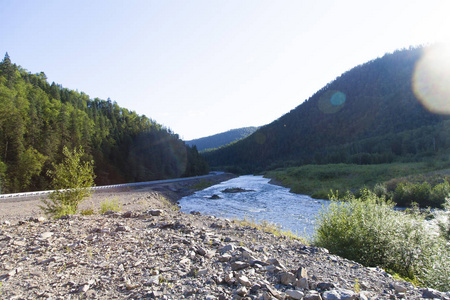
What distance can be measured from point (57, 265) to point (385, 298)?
Result: 727cm

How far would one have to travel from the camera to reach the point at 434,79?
122438mm

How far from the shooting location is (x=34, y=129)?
38.1 m

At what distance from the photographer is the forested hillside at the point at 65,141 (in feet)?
111

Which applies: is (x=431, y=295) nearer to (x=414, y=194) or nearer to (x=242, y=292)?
(x=242, y=292)

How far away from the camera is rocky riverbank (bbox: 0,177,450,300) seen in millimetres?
4730

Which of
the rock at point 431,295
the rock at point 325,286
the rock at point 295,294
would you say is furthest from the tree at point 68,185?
the rock at point 431,295

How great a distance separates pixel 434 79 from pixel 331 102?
2315 inches

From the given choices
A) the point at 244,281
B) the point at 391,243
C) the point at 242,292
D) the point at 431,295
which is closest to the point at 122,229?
the point at 244,281

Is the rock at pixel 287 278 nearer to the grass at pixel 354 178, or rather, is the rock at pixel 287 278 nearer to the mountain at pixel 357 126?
the grass at pixel 354 178

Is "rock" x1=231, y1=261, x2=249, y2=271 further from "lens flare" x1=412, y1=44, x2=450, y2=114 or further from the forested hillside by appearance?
"lens flare" x1=412, y1=44, x2=450, y2=114

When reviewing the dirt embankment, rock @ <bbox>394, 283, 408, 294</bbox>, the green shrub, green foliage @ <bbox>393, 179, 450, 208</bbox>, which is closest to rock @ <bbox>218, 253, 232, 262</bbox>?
rock @ <bbox>394, 283, 408, 294</bbox>

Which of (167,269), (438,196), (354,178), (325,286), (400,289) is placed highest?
(167,269)

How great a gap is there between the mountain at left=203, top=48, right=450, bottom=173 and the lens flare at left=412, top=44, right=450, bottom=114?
8.84ft

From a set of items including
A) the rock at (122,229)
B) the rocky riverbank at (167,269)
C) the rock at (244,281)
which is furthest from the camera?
the rock at (122,229)
